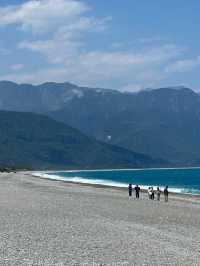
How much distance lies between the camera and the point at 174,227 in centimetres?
3578

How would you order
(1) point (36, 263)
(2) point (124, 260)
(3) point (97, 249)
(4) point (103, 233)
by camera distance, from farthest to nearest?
1. (4) point (103, 233)
2. (3) point (97, 249)
3. (2) point (124, 260)
4. (1) point (36, 263)

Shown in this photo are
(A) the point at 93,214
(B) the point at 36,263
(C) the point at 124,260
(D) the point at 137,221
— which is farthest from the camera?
(A) the point at 93,214

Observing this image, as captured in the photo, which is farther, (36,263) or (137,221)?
(137,221)

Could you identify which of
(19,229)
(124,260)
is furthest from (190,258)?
(19,229)

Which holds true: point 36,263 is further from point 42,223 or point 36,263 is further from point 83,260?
point 42,223

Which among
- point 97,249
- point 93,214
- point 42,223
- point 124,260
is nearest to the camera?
point 124,260

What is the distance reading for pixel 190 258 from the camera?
23.9 meters

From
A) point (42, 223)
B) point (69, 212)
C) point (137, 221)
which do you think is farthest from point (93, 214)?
point (42, 223)

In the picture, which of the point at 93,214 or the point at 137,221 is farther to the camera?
the point at 93,214

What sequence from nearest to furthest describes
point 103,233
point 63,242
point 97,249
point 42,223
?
1. point 97,249
2. point 63,242
3. point 103,233
4. point 42,223

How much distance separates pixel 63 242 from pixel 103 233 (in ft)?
14.7

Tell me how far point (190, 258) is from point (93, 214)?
2007 centimetres

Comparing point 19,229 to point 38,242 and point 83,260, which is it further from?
point 83,260

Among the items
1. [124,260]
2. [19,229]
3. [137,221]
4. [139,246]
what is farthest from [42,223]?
[124,260]
